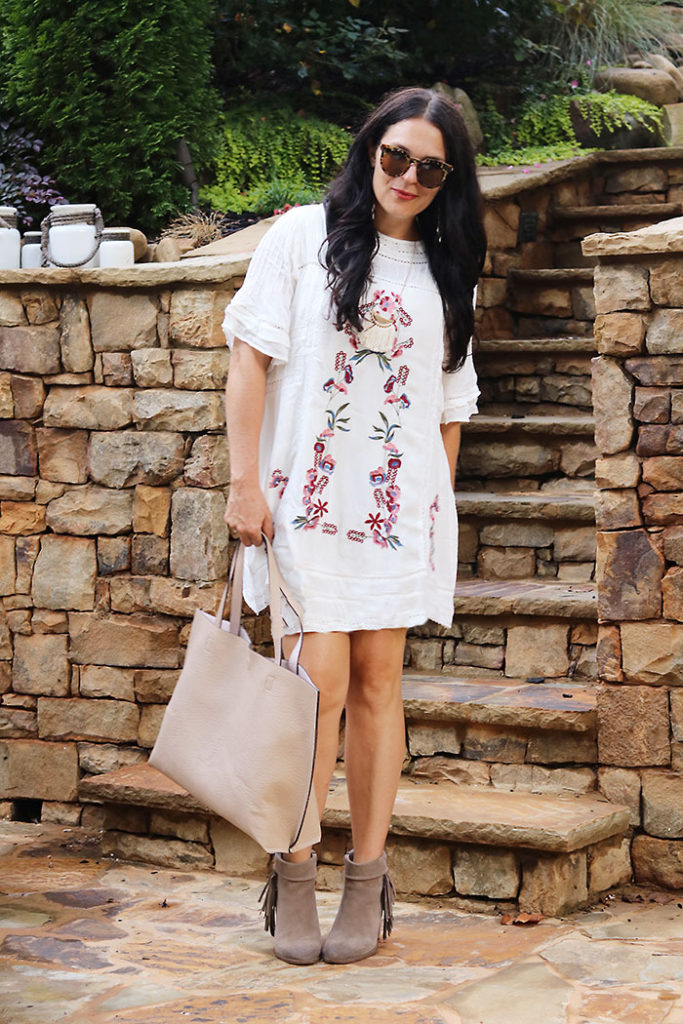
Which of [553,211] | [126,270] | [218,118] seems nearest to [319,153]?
[218,118]

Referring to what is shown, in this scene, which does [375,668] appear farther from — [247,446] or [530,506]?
[530,506]

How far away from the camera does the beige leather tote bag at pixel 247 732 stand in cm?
264

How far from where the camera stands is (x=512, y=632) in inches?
159

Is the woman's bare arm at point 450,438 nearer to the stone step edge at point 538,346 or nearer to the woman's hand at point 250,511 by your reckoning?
the woman's hand at point 250,511

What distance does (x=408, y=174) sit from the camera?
2789mm

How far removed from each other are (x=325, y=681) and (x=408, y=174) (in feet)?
3.46

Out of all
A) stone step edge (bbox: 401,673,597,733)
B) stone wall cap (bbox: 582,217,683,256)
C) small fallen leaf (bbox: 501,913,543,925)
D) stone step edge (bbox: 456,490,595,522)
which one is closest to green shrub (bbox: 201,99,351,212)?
stone step edge (bbox: 456,490,595,522)

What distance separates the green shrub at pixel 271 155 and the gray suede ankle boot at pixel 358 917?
338cm

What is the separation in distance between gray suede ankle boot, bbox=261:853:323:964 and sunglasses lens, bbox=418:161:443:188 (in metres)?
1.43

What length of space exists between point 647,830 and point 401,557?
3.72ft

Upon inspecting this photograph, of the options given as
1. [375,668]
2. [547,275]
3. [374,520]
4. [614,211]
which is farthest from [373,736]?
[614,211]

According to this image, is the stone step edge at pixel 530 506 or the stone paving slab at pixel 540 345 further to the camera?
the stone paving slab at pixel 540 345

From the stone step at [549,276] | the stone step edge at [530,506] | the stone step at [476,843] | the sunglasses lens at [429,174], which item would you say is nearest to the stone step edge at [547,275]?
the stone step at [549,276]

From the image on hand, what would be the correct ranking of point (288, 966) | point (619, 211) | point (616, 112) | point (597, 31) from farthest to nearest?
point (597, 31), point (616, 112), point (619, 211), point (288, 966)
